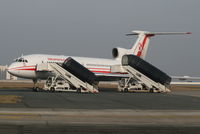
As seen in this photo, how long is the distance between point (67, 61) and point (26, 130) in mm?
31036

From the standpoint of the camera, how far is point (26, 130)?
11562mm

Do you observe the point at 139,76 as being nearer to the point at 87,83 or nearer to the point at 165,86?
the point at 165,86

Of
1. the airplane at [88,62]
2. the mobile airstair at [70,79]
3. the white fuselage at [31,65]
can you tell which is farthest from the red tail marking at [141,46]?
the mobile airstair at [70,79]

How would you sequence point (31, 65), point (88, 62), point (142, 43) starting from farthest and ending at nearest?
point (142, 43) → point (88, 62) → point (31, 65)

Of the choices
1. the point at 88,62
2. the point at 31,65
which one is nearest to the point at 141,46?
the point at 88,62

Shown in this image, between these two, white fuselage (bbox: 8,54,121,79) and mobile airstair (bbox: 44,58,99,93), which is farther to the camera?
white fuselage (bbox: 8,54,121,79)

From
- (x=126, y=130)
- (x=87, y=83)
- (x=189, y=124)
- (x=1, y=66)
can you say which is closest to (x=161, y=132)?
(x=126, y=130)

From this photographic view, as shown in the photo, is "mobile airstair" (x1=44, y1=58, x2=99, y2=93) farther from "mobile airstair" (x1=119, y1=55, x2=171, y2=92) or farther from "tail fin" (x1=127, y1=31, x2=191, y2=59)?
"tail fin" (x1=127, y1=31, x2=191, y2=59)

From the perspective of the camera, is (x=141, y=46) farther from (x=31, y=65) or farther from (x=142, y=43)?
(x=31, y=65)

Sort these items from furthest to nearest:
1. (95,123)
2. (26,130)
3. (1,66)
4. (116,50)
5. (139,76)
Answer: (1,66)
(116,50)
(139,76)
(95,123)
(26,130)

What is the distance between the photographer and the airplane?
140ft

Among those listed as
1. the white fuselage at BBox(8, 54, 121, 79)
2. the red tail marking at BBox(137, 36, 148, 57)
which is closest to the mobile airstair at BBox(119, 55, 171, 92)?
the white fuselage at BBox(8, 54, 121, 79)

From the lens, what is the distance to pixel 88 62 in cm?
4841

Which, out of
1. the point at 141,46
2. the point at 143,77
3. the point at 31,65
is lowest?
the point at 143,77
